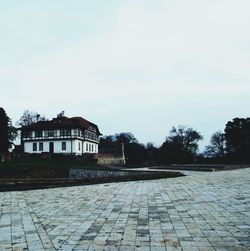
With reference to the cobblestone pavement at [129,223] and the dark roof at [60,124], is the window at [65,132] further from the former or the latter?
the cobblestone pavement at [129,223]

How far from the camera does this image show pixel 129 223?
8.49 metres

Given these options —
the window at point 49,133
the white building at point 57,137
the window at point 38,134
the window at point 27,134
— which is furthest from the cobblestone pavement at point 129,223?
the window at point 27,134

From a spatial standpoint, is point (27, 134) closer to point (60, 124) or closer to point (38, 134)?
point (38, 134)

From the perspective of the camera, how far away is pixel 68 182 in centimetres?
2155

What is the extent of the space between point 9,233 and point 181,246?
12.7 ft

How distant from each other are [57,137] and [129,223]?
6063 cm

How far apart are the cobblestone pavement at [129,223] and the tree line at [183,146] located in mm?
37316

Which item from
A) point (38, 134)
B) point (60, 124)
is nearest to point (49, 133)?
point (38, 134)

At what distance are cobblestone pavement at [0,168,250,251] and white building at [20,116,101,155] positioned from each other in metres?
54.0

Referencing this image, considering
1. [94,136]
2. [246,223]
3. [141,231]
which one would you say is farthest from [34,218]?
[94,136]

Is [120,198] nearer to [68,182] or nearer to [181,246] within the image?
[181,246]

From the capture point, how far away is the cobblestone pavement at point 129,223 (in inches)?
261

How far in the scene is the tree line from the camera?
57656mm

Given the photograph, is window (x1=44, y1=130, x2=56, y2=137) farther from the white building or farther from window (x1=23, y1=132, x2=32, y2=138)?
window (x1=23, y1=132, x2=32, y2=138)
